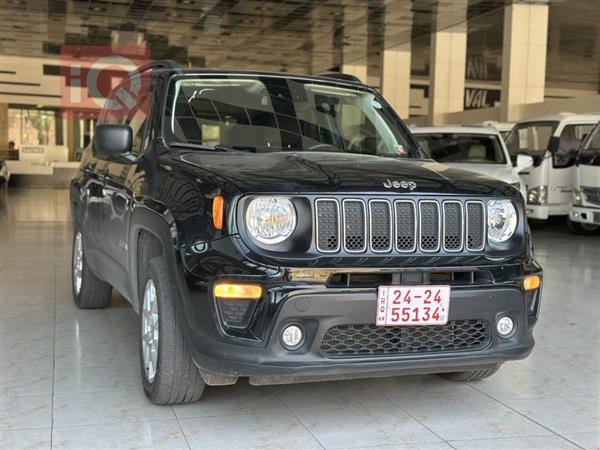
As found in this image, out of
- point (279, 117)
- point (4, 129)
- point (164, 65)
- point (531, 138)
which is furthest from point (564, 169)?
point (4, 129)

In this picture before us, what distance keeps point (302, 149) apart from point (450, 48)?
21.0 meters

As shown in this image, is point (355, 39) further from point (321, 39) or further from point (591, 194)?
point (591, 194)

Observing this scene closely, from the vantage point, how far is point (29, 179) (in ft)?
86.4

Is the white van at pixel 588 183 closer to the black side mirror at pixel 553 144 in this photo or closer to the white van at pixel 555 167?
the black side mirror at pixel 553 144

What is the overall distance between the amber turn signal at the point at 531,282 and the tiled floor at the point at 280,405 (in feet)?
2.08

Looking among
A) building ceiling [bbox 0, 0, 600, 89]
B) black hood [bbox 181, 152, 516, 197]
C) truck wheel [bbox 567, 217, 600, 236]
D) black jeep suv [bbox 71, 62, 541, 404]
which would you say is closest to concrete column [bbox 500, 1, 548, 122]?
building ceiling [bbox 0, 0, 600, 89]

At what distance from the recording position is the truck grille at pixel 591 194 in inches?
388

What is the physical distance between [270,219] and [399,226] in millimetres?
549

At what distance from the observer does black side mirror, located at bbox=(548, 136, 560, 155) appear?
10.9 meters

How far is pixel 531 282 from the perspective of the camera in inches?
127

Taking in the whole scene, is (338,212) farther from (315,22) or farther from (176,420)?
(315,22)

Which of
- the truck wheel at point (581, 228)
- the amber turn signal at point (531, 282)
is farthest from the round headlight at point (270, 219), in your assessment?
the truck wheel at point (581, 228)

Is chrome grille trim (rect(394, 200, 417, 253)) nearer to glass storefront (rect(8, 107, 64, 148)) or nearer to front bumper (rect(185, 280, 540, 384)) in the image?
front bumper (rect(185, 280, 540, 384))

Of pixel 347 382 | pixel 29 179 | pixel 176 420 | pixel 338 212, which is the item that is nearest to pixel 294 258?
pixel 338 212
